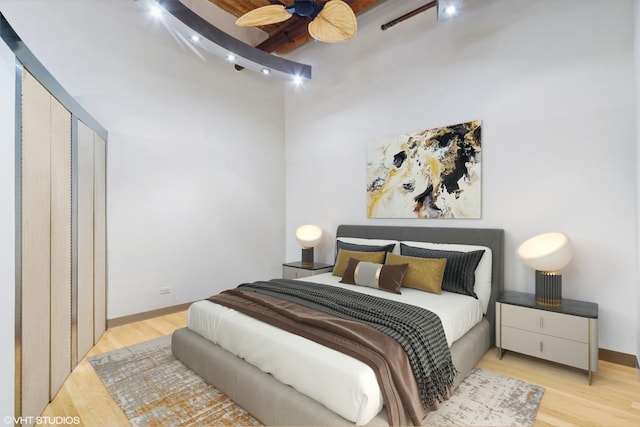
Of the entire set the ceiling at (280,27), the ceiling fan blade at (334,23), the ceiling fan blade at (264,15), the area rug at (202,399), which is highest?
the ceiling at (280,27)

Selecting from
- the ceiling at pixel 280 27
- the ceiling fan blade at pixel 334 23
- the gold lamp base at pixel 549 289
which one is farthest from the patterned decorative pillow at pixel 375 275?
the ceiling at pixel 280 27

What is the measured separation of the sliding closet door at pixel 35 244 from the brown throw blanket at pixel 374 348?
4.27ft

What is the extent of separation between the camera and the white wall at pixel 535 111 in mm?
2584

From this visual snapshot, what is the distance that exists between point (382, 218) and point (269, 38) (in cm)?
309

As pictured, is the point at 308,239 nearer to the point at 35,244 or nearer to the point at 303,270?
the point at 303,270

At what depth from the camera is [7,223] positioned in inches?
62.9

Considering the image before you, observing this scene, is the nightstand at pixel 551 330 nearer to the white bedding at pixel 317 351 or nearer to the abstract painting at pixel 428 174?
the white bedding at pixel 317 351

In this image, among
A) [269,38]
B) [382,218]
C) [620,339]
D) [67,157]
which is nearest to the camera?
[67,157]

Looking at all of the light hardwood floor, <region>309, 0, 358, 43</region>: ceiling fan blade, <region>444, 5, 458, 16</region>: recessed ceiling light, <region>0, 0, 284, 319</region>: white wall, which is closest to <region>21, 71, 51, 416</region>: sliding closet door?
the light hardwood floor

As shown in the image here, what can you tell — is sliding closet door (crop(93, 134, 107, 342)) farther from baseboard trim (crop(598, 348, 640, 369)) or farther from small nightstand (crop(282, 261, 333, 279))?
baseboard trim (crop(598, 348, 640, 369))

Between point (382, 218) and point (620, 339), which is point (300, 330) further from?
point (620, 339)

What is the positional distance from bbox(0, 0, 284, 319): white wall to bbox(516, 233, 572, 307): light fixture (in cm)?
358

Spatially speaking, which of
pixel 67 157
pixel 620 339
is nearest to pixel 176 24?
pixel 67 157

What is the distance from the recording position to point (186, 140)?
4.12 meters
